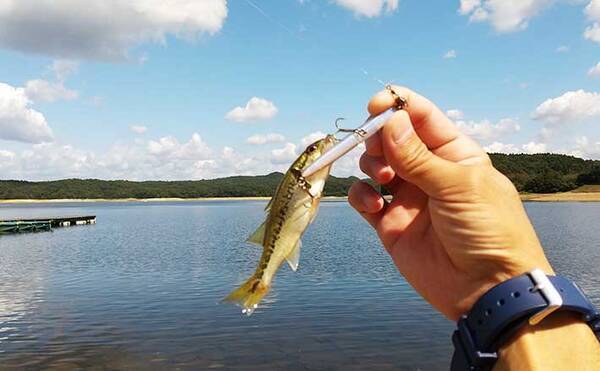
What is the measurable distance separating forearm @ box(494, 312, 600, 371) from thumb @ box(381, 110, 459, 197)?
116 centimetres

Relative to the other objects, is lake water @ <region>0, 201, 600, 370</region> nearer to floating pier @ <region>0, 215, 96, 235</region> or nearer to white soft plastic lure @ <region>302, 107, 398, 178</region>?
white soft plastic lure @ <region>302, 107, 398, 178</region>

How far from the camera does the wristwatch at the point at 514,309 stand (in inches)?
113

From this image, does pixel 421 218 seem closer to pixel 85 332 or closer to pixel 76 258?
pixel 85 332

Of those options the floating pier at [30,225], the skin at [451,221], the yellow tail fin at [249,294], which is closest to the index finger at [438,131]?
the skin at [451,221]

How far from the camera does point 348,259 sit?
42.6 meters

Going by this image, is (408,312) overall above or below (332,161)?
below

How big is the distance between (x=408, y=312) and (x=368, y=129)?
22.6m

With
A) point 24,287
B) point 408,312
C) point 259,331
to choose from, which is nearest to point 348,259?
point 408,312

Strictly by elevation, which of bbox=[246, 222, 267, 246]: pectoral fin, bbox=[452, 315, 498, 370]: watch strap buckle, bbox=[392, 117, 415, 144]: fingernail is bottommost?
bbox=[452, 315, 498, 370]: watch strap buckle

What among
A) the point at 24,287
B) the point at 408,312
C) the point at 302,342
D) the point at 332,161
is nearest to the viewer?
the point at 332,161

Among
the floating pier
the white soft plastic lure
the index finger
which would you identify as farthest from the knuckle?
the floating pier

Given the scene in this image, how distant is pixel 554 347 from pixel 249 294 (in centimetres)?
199

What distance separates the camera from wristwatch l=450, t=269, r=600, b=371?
113 inches

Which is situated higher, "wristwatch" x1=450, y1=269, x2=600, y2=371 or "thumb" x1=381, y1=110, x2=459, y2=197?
"thumb" x1=381, y1=110, x2=459, y2=197
